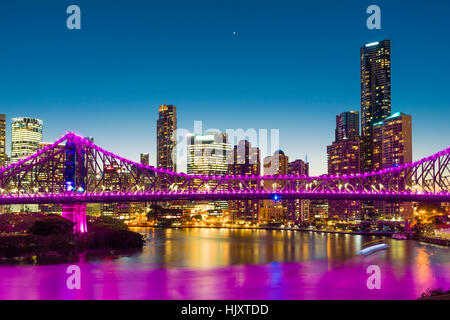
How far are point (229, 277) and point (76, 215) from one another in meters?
29.4

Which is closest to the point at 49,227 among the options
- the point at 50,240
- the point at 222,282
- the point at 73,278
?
the point at 50,240

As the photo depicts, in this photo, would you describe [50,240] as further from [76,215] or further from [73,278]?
[73,278]

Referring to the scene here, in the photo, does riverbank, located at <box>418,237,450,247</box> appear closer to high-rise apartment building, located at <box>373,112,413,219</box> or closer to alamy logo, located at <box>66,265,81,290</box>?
alamy logo, located at <box>66,265,81,290</box>

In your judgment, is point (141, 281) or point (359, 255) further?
point (359, 255)

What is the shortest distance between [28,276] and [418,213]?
4376 inches

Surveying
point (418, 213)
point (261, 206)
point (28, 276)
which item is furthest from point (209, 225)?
point (28, 276)

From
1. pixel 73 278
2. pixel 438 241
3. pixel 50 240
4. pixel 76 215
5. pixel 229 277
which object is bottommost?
pixel 438 241

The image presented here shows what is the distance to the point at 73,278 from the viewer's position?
143 feet

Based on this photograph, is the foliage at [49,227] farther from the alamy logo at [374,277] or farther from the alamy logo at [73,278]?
the alamy logo at [374,277]

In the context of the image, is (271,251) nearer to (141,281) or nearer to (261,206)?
(141,281)

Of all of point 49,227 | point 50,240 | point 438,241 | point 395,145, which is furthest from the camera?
point 395,145

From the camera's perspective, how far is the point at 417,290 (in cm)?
3844
